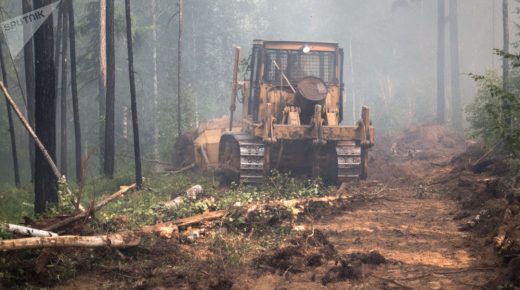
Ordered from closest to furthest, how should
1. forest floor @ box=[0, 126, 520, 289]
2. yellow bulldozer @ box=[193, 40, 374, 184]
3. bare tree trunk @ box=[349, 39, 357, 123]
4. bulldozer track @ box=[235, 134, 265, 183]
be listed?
forest floor @ box=[0, 126, 520, 289]
bulldozer track @ box=[235, 134, 265, 183]
yellow bulldozer @ box=[193, 40, 374, 184]
bare tree trunk @ box=[349, 39, 357, 123]

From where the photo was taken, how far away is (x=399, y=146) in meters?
24.0

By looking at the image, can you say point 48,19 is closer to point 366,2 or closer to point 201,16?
point 201,16

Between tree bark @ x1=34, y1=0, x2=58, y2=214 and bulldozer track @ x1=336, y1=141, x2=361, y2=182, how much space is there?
268 inches

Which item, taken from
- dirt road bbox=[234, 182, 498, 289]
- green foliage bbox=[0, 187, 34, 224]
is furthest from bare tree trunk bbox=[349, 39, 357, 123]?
dirt road bbox=[234, 182, 498, 289]

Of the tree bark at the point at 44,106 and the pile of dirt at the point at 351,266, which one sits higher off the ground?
the tree bark at the point at 44,106

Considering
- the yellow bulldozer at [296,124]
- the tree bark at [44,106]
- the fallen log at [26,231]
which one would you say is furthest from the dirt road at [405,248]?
the tree bark at [44,106]

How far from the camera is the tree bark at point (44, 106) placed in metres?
9.69

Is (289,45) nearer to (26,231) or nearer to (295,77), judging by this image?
(295,77)

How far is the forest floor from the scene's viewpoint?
6125mm

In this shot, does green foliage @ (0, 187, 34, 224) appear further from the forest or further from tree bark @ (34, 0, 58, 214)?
tree bark @ (34, 0, 58, 214)

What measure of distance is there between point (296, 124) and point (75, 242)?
25.7 feet

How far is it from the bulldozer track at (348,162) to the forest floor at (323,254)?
1.77 m

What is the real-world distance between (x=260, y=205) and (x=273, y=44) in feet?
19.8

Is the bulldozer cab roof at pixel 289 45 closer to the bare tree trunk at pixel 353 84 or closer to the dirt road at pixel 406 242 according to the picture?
the dirt road at pixel 406 242
